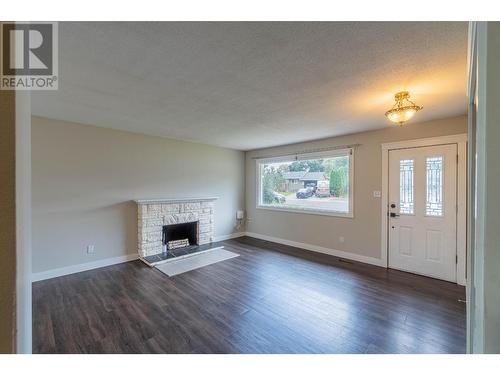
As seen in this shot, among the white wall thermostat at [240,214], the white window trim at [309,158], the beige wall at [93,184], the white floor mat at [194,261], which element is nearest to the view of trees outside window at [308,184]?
the white window trim at [309,158]

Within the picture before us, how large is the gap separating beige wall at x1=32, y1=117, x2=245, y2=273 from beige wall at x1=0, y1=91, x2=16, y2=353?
3.73 meters

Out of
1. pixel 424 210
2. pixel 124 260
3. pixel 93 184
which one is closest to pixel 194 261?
pixel 124 260

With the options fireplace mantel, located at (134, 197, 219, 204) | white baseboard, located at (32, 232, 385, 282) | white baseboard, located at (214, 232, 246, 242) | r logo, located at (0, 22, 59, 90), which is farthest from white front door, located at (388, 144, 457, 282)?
r logo, located at (0, 22, 59, 90)

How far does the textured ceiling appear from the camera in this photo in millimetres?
1420

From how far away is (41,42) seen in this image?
4.97 ft

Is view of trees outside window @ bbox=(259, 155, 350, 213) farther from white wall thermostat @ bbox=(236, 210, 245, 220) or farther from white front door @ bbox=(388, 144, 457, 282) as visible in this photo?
white front door @ bbox=(388, 144, 457, 282)

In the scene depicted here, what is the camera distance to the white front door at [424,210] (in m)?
3.21

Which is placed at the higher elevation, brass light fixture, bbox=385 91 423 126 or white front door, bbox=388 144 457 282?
brass light fixture, bbox=385 91 423 126

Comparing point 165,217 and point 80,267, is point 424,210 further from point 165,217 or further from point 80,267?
point 80,267

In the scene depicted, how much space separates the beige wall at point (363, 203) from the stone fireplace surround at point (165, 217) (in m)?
2.01

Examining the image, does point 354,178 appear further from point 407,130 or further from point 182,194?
point 182,194

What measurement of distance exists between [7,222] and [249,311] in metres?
2.43

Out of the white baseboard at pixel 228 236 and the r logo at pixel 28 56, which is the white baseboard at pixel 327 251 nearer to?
the white baseboard at pixel 228 236

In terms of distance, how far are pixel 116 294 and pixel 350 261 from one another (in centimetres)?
381
